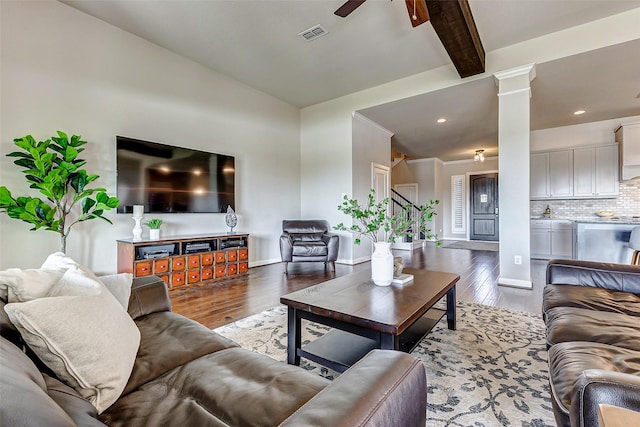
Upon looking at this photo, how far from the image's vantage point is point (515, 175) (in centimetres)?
375

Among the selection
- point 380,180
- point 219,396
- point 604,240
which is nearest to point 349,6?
point 219,396

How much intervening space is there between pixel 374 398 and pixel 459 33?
3521 mm

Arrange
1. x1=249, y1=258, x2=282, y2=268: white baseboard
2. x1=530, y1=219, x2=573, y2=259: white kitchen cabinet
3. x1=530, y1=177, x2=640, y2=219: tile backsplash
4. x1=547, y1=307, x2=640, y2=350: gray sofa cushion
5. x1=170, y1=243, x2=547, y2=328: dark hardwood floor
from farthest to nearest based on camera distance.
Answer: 1. x1=530, y1=219, x2=573, y2=259: white kitchen cabinet
2. x1=530, y1=177, x2=640, y2=219: tile backsplash
3. x1=249, y1=258, x2=282, y2=268: white baseboard
4. x1=170, y1=243, x2=547, y2=328: dark hardwood floor
5. x1=547, y1=307, x2=640, y2=350: gray sofa cushion

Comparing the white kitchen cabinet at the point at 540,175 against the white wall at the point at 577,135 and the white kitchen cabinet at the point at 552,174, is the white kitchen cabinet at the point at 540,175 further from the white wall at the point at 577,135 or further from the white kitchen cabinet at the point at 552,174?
the white wall at the point at 577,135

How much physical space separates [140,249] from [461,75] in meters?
4.70

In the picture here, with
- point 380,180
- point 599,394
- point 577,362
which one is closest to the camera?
point 599,394

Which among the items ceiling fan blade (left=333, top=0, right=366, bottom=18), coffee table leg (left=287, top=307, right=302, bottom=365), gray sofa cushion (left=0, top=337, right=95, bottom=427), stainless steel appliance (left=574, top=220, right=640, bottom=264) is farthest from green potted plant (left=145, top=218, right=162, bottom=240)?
stainless steel appliance (left=574, top=220, right=640, bottom=264)

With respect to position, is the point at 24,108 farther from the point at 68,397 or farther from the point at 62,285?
the point at 68,397

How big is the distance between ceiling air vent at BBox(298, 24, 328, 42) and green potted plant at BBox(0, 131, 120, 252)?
272cm

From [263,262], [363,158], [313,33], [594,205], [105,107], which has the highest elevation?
[313,33]

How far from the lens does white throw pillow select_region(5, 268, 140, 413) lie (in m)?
0.77

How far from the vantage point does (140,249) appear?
3.32m

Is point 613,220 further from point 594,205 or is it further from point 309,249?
point 309,249

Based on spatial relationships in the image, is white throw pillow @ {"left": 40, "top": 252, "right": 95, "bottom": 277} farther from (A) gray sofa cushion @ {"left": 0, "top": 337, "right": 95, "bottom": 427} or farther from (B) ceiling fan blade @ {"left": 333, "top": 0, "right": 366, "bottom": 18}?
Result: (B) ceiling fan blade @ {"left": 333, "top": 0, "right": 366, "bottom": 18}
